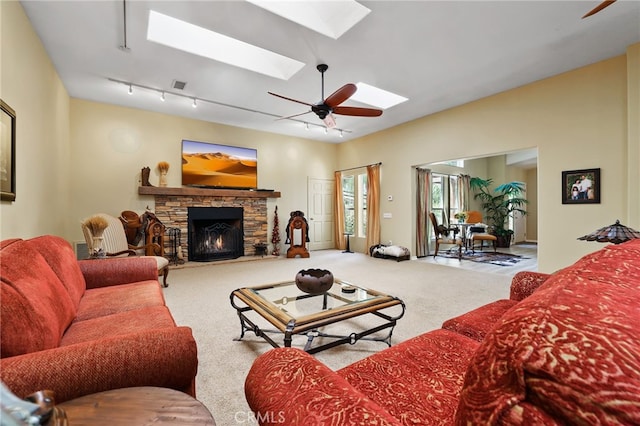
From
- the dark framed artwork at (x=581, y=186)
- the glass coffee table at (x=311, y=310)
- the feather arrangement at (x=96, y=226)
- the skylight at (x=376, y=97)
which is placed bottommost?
the glass coffee table at (x=311, y=310)

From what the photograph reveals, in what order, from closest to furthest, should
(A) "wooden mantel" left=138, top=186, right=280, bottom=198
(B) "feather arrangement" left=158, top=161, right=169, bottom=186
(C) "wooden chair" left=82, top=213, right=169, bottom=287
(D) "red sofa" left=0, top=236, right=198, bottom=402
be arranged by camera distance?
(D) "red sofa" left=0, top=236, right=198, bottom=402, (C) "wooden chair" left=82, top=213, right=169, bottom=287, (A) "wooden mantel" left=138, top=186, right=280, bottom=198, (B) "feather arrangement" left=158, top=161, right=169, bottom=186

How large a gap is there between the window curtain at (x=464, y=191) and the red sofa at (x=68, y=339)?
8333mm

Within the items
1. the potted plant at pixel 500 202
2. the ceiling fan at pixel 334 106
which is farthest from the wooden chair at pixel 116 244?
the potted plant at pixel 500 202

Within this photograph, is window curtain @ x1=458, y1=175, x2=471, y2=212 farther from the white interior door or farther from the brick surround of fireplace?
the brick surround of fireplace

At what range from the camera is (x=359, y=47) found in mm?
3307

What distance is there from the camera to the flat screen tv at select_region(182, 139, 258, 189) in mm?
5777

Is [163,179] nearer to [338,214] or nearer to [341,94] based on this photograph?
[341,94]

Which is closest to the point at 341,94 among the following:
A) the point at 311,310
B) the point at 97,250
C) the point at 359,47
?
the point at 359,47

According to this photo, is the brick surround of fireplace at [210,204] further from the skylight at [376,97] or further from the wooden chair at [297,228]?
the skylight at [376,97]

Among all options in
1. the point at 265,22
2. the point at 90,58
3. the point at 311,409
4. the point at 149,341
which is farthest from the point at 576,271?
the point at 90,58

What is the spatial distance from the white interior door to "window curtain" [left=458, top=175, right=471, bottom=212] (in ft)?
12.6

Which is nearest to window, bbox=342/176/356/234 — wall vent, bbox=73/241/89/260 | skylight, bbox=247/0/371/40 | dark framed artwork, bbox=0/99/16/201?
skylight, bbox=247/0/371/40

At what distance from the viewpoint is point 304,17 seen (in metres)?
2.81

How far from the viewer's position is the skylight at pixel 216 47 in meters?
3.12
